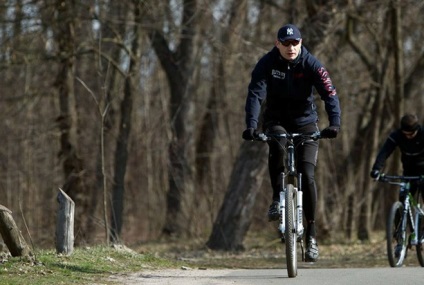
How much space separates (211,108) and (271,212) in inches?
688

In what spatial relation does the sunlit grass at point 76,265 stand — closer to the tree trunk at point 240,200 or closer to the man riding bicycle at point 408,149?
the man riding bicycle at point 408,149

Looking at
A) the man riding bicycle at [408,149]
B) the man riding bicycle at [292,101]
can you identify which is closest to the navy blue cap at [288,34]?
the man riding bicycle at [292,101]

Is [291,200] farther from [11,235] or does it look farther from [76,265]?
[11,235]

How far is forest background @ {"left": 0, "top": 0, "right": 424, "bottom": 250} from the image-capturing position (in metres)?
19.7

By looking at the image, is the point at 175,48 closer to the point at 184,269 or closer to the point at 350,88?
the point at 350,88

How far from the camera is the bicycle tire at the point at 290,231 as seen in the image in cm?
960

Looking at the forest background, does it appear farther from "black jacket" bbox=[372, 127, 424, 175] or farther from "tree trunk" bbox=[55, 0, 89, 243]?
"black jacket" bbox=[372, 127, 424, 175]

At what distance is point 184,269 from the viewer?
11.1 metres

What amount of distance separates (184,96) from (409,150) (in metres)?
10.6

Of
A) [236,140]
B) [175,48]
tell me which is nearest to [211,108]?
[175,48]

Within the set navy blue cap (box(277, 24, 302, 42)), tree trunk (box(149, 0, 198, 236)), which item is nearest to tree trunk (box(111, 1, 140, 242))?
tree trunk (box(149, 0, 198, 236))

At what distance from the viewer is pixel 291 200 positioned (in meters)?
9.73

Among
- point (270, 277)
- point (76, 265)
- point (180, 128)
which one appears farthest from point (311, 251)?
point (180, 128)

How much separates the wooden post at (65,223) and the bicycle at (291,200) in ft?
7.19
